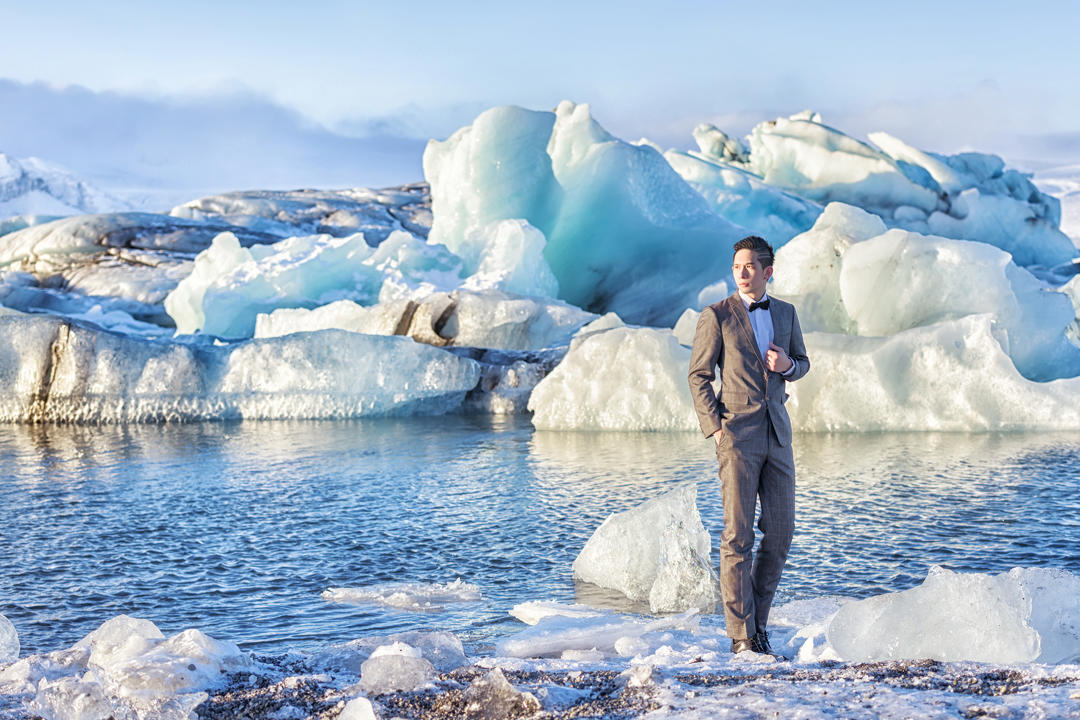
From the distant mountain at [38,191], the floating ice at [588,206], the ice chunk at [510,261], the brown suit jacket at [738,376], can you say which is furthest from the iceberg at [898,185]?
the distant mountain at [38,191]

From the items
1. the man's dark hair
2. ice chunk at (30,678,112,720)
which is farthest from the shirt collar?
ice chunk at (30,678,112,720)

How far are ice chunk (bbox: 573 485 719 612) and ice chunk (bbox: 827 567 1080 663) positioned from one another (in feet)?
5.17

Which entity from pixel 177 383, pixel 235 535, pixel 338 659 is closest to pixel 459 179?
pixel 177 383

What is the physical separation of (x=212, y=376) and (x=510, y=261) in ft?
21.6

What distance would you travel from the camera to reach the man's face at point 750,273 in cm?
361

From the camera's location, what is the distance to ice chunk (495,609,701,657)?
3812 millimetres

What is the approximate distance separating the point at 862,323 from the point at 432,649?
10056 millimetres

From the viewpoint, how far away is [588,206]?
2109 centimetres

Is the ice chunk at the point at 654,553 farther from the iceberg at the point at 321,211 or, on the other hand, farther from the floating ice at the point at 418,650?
the iceberg at the point at 321,211

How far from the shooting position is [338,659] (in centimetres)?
349

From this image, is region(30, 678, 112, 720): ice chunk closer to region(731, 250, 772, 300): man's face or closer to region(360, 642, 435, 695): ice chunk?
region(360, 642, 435, 695): ice chunk

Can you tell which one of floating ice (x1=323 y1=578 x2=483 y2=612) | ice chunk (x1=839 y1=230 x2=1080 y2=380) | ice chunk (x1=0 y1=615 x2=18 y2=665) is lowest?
floating ice (x1=323 y1=578 x2=483 y2=612)

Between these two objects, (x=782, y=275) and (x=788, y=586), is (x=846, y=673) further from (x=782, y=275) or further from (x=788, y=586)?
(x=782, y=275)

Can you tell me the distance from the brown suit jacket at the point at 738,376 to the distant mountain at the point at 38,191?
247ft
